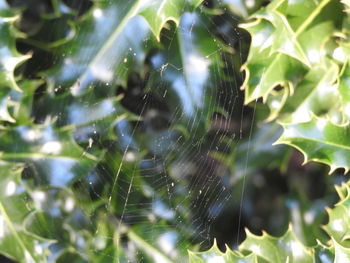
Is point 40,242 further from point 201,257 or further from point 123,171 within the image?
point 201,257

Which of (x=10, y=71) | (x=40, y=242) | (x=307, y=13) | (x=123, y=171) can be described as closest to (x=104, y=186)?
(x=123, y=171)

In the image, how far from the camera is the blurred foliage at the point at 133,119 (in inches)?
43.1

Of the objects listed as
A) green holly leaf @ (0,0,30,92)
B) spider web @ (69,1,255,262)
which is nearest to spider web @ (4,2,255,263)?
spider web @ (69,1,255,262)

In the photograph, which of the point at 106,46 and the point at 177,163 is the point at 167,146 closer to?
the point at 177,163

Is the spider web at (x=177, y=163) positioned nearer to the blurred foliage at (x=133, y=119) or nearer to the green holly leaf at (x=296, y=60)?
the blurred foliage at (x=133, y=119)

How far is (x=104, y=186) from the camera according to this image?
1176mm

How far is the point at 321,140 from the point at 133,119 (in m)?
0.40

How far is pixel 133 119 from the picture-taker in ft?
3.80

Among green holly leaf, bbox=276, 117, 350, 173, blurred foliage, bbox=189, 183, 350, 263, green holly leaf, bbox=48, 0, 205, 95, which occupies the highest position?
green holly leaf, bbox=48, 0, 205, 95

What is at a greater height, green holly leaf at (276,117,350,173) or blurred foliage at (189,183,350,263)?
green holly leaf at (276,117,350,173)

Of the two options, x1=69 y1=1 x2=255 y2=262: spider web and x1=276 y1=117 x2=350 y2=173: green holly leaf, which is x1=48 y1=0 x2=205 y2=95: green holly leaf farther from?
x1=276 y1=117 x2=350 y2=173: green holly leaf

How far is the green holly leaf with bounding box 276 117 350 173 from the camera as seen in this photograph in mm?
983

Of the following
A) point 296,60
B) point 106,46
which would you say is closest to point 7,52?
point 106,46

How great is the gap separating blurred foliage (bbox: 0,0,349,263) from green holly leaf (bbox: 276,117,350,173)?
0.07m
